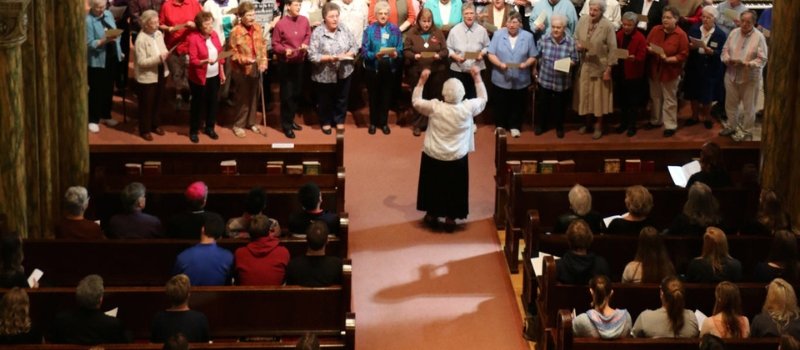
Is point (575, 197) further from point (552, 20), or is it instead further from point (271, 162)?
point (552, 20)

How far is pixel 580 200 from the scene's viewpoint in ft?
34.7

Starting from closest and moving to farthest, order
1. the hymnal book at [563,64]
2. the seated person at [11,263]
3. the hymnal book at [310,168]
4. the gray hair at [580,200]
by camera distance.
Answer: the seated person at [11,263] → the gray hair at [580,200] → the hymnal book at [310,168] → the hymnal book at [563,64]

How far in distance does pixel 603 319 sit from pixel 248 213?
3127 mm

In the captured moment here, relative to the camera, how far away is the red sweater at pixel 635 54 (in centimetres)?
1521

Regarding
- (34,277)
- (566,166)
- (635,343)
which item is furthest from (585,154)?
(34,277)

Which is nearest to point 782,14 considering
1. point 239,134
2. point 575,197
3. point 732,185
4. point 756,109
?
point 732,185

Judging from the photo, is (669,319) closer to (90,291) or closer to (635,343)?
(635,343)

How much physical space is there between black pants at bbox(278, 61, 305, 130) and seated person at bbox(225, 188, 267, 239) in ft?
16.0

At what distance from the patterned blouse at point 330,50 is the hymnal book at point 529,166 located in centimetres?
345

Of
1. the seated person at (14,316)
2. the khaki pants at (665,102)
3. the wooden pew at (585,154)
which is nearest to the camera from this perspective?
the seated person at (14,316)

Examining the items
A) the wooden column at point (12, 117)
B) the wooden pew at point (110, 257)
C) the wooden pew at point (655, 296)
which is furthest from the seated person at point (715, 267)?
the wooden column at point (12, 117)

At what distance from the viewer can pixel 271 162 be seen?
12430 millimetres

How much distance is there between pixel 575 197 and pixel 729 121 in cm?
540

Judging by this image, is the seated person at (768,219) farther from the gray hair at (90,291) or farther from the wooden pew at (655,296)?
the gray hair at (90,291)
